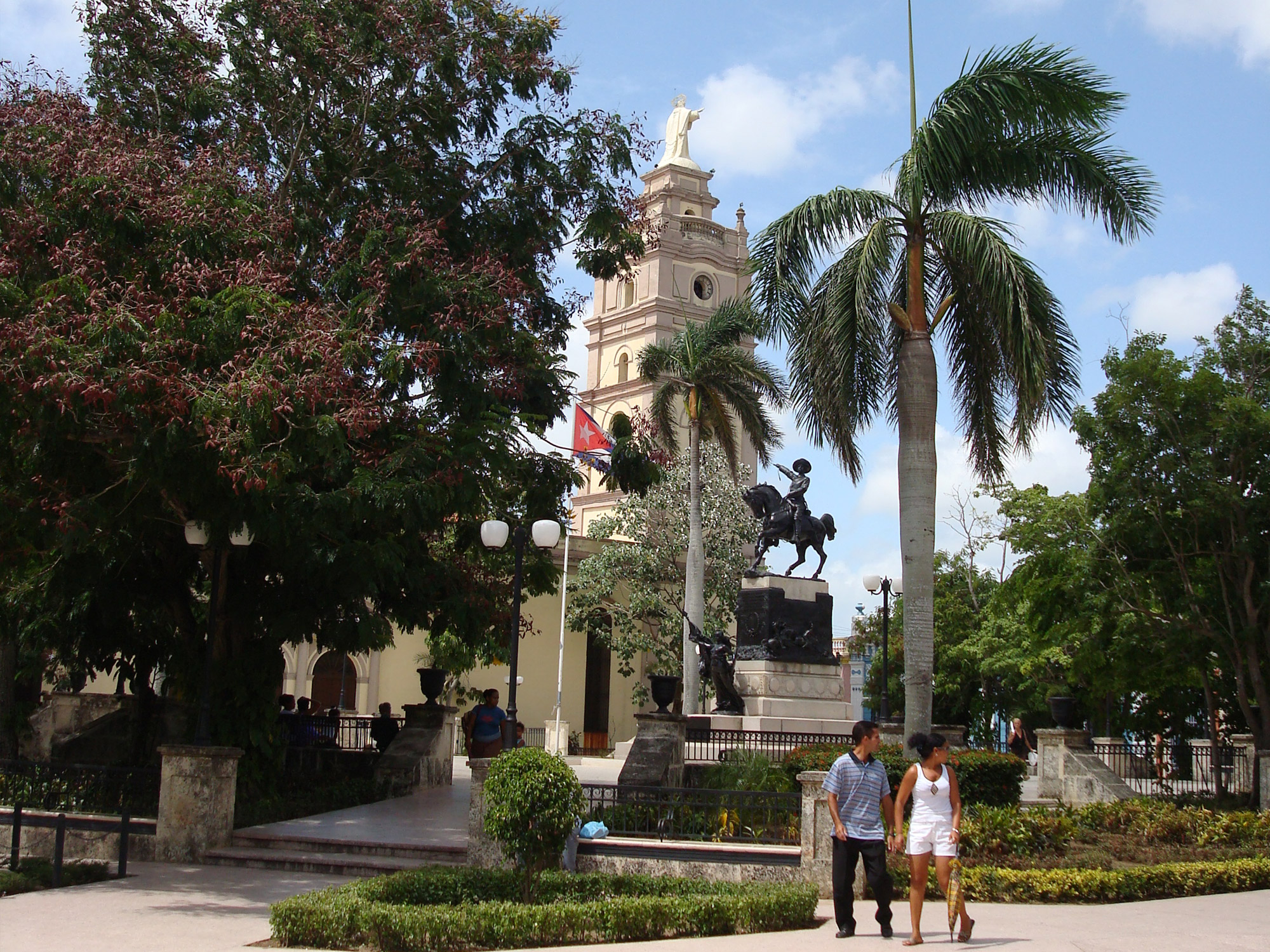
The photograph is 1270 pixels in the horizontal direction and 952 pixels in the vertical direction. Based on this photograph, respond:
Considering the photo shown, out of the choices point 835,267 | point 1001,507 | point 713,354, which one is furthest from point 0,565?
point 1001,507

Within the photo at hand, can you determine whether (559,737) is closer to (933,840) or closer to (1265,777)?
(1265,777)

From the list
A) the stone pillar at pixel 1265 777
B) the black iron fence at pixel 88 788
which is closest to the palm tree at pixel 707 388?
the stone pillar at pixel 1265 777

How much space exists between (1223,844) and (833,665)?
27.9ft

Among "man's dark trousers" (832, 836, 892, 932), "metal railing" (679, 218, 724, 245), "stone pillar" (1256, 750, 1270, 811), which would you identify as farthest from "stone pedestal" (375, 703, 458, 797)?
"metal railing" (679, 218, 724, 245)

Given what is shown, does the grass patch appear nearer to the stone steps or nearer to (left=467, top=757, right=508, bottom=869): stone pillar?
the stone steps

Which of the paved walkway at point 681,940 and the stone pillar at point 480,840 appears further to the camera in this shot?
the stone pillar at point 480,840

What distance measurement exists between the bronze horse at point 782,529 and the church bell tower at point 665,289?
24.9 m

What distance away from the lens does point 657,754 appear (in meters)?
15.0

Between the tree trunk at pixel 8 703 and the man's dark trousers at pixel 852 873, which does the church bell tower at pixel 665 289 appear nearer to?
the tree trunk at pixel 8 703

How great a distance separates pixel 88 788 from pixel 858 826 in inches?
371

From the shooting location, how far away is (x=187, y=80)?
51.0 ft

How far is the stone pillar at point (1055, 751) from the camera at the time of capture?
1995cm

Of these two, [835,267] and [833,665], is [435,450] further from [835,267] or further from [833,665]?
[833,665]

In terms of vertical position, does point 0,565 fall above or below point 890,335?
below
